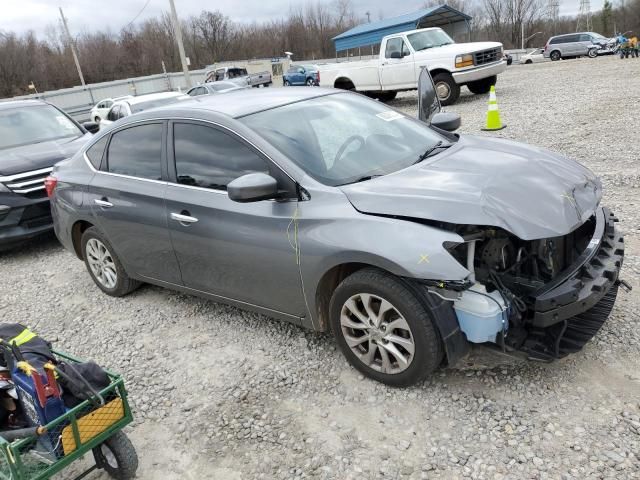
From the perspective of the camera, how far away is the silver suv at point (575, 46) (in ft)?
101

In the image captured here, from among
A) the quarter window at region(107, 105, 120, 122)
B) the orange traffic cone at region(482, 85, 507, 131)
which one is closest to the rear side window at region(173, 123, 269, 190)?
the orange traffic cone at region(482, 85, 507, 131)

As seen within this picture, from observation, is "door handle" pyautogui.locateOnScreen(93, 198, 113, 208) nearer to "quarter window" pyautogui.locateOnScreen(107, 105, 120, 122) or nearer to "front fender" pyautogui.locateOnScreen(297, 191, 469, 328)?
"front fender" pyautogui.locateOnScreen(297, 191, 469, 328)

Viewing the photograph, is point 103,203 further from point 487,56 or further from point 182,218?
point 487,56

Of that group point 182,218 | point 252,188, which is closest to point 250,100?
point 182,218

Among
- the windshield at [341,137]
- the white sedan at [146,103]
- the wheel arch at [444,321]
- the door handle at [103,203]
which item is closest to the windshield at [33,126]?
the door handle at [103,203]

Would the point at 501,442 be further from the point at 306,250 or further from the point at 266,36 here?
the point at 266,36

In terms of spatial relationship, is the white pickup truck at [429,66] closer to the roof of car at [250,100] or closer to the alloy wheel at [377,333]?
the roof of car at [250,100]

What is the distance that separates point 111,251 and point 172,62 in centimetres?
7574

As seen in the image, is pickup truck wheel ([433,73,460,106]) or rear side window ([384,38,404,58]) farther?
rear side window ([384,38,404,58])

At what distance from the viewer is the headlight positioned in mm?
13305

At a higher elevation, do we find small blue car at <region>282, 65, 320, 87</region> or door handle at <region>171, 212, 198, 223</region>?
small blue car at <region>282, 65, 320, 87</region>

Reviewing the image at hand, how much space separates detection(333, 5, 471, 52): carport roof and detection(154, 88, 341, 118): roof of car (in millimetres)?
21028

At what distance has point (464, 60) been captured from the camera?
1335 centimetres

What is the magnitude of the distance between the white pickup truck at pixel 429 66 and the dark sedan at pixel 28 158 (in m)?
8.42
